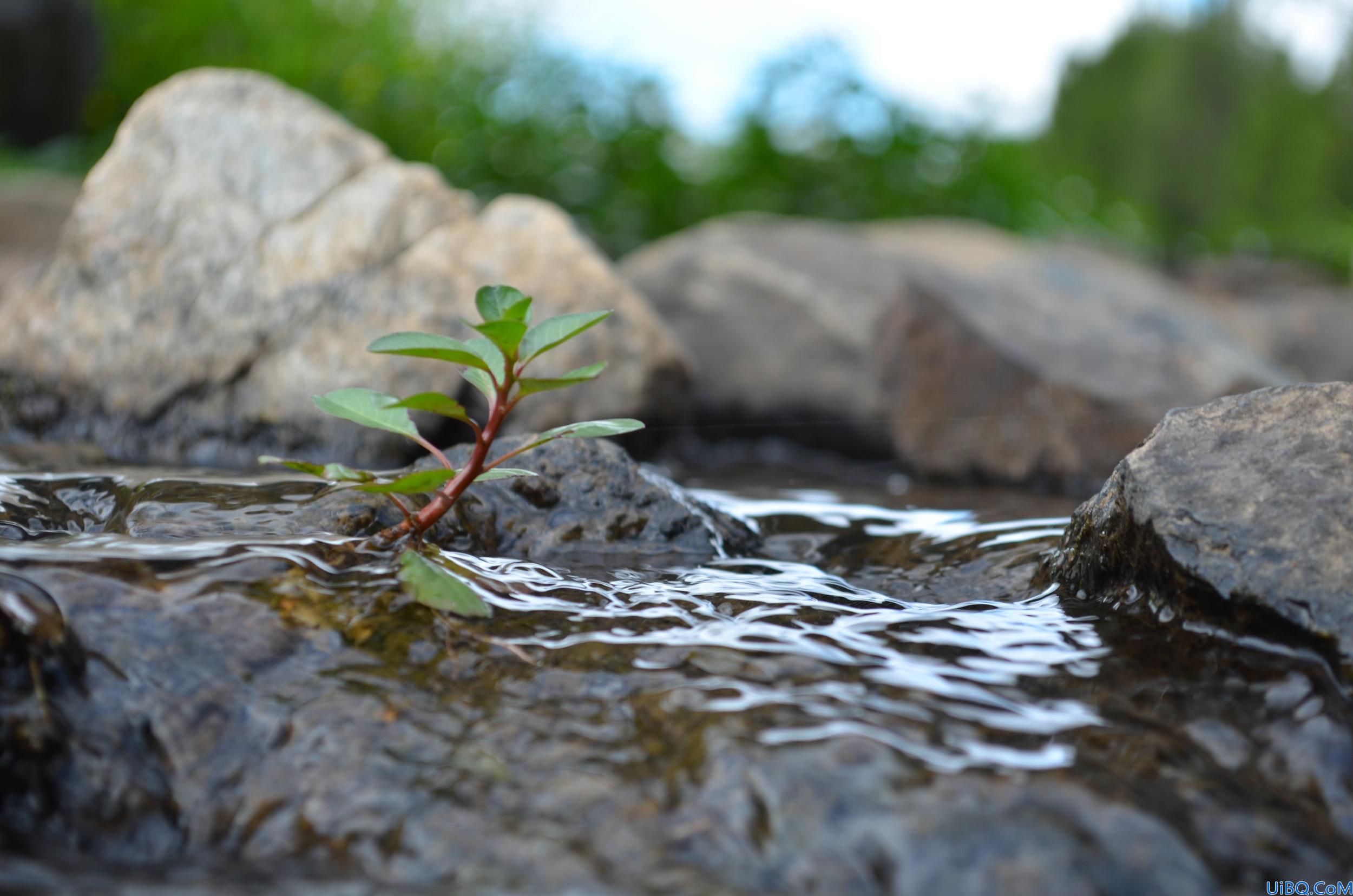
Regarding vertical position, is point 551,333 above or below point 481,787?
above

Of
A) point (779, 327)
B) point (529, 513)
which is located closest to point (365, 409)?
point (529, 513)

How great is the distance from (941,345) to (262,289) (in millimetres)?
2658

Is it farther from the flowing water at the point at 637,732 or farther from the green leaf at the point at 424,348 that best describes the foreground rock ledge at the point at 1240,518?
the green leaf at the point at 424,348

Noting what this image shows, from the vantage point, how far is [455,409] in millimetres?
1566

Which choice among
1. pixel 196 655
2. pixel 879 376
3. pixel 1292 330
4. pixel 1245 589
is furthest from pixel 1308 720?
pixel 1292 330

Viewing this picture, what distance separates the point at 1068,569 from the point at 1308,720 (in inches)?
22.5

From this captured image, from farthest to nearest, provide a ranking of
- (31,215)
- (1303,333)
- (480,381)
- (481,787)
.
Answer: (1303,333)
(31,215)
(480,381)
(481,787)

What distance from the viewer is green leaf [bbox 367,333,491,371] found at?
151 centimetres

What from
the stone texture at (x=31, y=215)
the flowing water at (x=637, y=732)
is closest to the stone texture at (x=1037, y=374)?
the flowing water at (x=637, y=732)

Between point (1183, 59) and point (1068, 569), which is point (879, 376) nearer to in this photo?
point (1068, 569)

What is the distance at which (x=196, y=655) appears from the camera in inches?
51.3

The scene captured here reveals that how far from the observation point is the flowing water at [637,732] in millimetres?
1082

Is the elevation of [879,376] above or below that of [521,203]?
Answer: below

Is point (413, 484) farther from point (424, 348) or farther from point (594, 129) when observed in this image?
point (594, 129)
